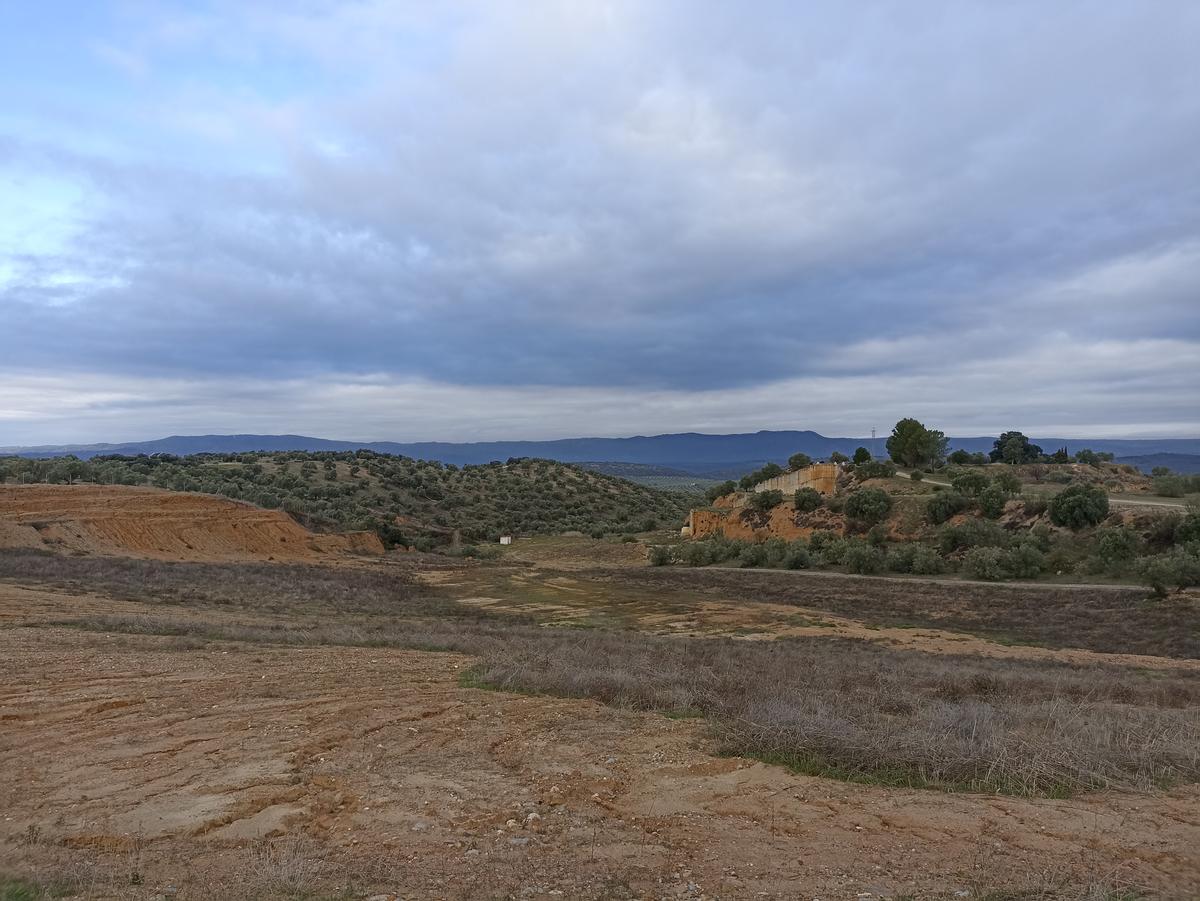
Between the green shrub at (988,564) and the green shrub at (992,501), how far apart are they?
6877mm

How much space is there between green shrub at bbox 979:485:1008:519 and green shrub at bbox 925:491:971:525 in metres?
1.16

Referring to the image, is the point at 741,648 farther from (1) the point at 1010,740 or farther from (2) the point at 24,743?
(2) the point at 24,743

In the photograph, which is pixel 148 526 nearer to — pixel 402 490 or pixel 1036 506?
pixel 402 490

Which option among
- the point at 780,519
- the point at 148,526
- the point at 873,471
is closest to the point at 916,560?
the point at 780,519

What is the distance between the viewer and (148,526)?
34594mm

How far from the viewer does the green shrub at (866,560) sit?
3969 centimetres

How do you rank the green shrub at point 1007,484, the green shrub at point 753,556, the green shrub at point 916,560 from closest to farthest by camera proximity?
the green shrub at point 916,560 → the green shrub at point 1007,484 → the green shrub at point 753,556

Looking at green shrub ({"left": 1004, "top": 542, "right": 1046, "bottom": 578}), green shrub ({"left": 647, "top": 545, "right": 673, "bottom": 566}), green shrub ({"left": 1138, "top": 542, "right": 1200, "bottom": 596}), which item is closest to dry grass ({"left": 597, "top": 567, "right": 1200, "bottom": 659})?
green shrub ({"left": 1138, "top": 542, "right": 1200, "bottom": 596})

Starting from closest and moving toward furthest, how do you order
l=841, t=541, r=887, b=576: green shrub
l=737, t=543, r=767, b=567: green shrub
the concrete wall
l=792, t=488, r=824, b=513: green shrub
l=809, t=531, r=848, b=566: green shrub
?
l=841, t=541, r=887, b=576: green shrub → l=809, t=531, r=848, b=566: green shrub → l=737, t=543, r=767, b=567: green shrub → l=792, t=488, r=824, b=513: green shrub → the concrete wall

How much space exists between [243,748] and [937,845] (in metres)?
6.04

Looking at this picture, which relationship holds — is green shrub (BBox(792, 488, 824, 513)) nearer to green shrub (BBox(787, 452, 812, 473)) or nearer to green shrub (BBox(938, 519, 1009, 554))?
green shrub (BBox(938, 519, 1009, 554))

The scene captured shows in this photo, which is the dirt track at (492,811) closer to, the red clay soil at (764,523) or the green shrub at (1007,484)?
the green shrub at (1007,484)

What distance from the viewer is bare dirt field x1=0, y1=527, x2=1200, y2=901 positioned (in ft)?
15.2

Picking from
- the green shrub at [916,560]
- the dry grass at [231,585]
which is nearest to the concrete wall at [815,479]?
the green shrub at [916,560]
